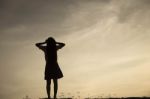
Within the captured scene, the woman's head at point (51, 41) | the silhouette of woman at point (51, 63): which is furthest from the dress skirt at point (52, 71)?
the woman's head at point (51, 41)

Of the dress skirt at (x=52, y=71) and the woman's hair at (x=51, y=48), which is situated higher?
the woman's hair at (x=51, y=48)

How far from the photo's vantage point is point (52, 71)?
484 inches

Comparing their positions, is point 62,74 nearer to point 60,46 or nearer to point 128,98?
point 60,46

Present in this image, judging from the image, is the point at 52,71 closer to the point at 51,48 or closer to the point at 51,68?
the point at 51,68

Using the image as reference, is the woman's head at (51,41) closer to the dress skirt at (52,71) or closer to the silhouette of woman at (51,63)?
the silhouette of woman at (51,63)

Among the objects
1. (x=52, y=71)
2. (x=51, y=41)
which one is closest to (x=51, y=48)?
(x=51, y=41)

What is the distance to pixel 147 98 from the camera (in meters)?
15.3

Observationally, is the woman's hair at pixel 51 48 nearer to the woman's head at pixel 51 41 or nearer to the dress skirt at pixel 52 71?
the woman's head at pixel 51 41

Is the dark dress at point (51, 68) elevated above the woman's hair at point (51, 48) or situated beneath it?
situated beneath

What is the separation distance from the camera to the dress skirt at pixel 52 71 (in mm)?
12336

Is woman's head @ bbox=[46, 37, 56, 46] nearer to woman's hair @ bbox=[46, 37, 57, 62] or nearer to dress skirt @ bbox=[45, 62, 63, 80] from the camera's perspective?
woman's hair @ bbox=[46, 37, 57, 62]

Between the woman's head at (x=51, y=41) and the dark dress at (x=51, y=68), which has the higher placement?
the woman's head at (x=51, y=41)

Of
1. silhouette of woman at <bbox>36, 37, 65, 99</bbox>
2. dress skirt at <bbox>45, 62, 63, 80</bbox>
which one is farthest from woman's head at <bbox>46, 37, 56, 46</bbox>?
dress skirt at <bbox>45, 62, 63, 80</bbox>

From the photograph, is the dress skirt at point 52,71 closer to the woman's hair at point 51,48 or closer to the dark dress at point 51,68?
the dark dress at point 51,68
